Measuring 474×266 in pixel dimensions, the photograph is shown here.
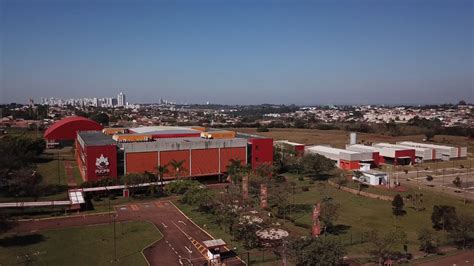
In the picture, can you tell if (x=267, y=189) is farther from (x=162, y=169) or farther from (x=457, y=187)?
(x=457, y=187)

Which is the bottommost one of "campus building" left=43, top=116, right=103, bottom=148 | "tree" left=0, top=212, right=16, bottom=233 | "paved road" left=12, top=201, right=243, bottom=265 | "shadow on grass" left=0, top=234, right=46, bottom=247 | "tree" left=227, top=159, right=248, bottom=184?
"paved road" left=12, top=201, right=243, bottom=265

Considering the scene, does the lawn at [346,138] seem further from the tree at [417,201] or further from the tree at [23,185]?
the tree at [23,185]

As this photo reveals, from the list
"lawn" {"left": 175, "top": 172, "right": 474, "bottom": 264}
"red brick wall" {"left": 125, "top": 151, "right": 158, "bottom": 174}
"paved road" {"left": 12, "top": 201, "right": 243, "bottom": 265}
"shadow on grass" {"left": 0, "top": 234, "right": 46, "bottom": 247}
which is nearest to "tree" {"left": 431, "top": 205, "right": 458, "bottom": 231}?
"lawn" {"left": 175, "top": 172, "right": 474, "bottom": 264}

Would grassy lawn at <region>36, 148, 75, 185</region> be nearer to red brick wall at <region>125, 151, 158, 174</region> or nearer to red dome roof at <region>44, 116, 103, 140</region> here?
red dome roof at <region>44, 116, 103, 140</region>

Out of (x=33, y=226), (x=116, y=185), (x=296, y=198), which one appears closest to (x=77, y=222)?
(x=33, y=226)

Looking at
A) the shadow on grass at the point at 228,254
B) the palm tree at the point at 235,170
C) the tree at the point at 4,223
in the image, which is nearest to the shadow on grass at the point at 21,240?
the tree at the point at 4,223
